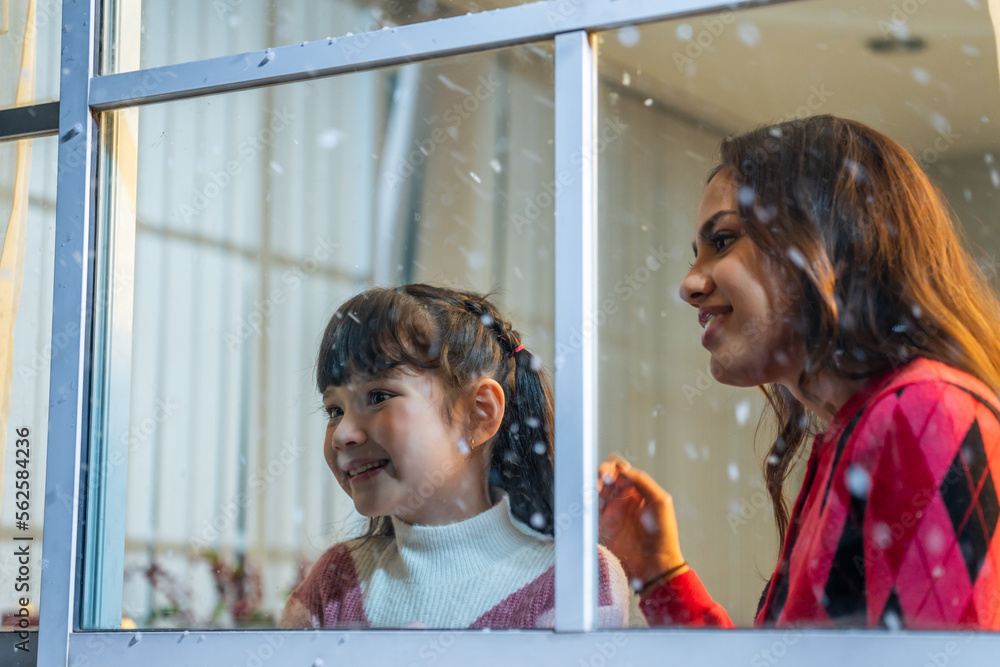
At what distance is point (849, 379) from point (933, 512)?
0.17m

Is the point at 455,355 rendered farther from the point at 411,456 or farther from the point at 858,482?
the point at 858,482

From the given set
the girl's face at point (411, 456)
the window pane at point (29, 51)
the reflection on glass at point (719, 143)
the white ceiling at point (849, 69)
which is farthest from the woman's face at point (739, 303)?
the window pane at point (29, 51)

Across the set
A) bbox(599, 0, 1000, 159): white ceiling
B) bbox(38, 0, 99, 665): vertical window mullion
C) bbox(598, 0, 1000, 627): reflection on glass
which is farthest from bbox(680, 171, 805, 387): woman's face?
bbox(38, 0, 99, 665): vertical window mullion

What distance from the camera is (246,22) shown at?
146cm

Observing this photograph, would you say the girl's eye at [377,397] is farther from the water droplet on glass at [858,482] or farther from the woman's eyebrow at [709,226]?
the water droplet on glass at [858,482]

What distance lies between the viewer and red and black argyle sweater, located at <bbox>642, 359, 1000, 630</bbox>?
0.92 meters

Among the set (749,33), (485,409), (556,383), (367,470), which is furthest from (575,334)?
(749,33)

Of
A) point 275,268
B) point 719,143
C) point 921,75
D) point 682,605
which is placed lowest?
point 682,605

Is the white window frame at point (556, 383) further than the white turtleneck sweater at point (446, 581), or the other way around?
the white turtleneck sweater at point (446, 581)

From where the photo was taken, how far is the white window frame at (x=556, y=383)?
0.97m

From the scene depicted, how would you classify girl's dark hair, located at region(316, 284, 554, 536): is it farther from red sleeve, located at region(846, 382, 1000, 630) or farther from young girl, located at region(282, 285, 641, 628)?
red sleeve, located at region(846, 382, 1000, 630)

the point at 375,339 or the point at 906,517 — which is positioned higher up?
the point at 375,339

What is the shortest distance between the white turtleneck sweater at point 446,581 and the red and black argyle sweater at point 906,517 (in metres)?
0.22

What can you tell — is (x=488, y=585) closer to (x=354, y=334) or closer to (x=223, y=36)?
(x=354, y=334)
